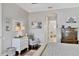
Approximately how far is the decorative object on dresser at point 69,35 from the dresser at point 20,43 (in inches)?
27.6

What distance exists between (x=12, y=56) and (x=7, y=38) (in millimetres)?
346

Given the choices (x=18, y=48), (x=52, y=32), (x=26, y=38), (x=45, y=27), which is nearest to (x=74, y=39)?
(x=52, y=32)

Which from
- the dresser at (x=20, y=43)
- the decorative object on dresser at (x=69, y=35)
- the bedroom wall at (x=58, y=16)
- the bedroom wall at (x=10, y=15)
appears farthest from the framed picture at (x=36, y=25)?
the decorative object on dresser at (x=69, y=35)

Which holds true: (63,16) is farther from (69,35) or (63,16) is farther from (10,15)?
(10,15)

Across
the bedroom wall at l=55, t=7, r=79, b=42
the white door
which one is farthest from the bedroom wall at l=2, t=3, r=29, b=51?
the bedroom wall at l=55, t=7, r=79, b=42

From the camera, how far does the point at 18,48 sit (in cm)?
213

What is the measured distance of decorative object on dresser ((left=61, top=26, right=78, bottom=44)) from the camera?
90.9 inches

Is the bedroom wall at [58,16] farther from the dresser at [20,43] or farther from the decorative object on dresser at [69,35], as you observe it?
the dresser at [20,43]

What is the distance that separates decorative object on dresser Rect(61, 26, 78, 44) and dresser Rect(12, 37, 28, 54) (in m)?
0.70

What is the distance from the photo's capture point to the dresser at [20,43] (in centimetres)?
205

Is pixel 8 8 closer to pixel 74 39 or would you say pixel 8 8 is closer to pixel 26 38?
pixel 26 38

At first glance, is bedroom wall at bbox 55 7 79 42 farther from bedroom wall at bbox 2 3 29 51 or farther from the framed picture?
bedroom wall at bbox 2 3 29 51

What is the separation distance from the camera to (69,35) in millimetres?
2412

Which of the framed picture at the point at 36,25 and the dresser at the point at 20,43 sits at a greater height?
the framed picture at the point at 36,25
